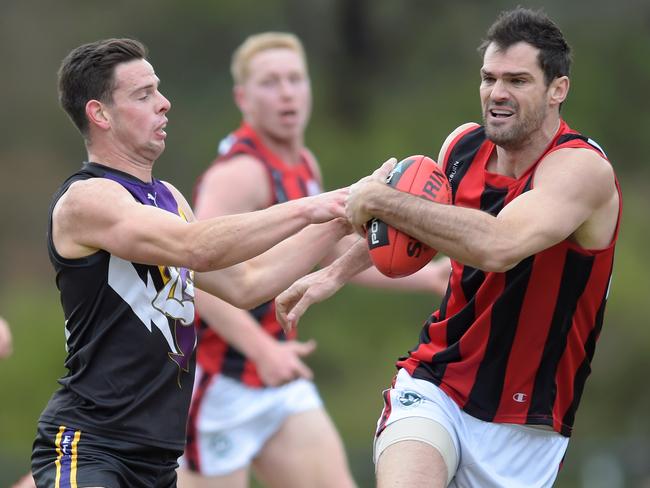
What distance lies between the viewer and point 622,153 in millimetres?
19406

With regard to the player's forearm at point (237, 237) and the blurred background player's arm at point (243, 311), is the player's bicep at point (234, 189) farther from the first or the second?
the player's forearm at point (237, 237)

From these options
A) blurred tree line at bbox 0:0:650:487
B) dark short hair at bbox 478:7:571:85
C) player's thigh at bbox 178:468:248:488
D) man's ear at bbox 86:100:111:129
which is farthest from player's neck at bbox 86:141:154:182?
blurred tree line at bbox 0:0:650:487

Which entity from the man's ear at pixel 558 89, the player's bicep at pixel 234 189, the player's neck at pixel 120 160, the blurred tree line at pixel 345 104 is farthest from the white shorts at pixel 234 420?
the blurred tree line at pixel 345 104

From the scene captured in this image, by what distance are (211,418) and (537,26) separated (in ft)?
10.6

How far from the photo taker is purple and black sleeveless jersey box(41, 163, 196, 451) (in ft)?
16.1

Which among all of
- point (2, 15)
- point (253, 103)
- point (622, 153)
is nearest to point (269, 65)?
point (253, 103)

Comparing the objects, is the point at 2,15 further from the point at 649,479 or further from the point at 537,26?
the point at 537,26

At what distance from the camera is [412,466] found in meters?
4.93

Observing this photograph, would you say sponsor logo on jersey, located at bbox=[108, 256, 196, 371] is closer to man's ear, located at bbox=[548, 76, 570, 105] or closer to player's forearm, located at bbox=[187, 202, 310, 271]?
player's forearm, located at bbox=[187, 202, 310, 271]

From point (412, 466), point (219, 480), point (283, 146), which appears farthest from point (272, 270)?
point (283, 146)

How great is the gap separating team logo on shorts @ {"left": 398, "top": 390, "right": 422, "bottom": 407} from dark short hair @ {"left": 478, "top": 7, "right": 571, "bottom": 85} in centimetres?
136

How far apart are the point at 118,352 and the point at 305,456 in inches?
94.5

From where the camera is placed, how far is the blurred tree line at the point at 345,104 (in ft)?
57.5

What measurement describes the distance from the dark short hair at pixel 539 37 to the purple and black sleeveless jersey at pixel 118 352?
159 centimetres
